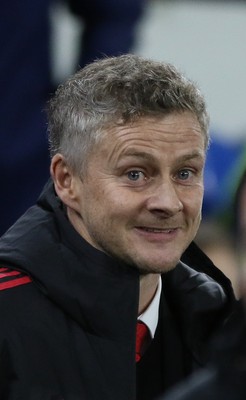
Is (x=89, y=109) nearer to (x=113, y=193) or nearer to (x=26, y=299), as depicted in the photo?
(x=113, y=193)

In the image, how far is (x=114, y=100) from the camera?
2.48m

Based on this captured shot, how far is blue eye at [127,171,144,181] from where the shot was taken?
8.16 feet

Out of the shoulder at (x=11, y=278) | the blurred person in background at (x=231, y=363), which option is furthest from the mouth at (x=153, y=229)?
the blurred person in background at (x=231, y=363)

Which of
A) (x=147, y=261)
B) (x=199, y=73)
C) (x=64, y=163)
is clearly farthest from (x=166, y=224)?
(x=199, y=73)

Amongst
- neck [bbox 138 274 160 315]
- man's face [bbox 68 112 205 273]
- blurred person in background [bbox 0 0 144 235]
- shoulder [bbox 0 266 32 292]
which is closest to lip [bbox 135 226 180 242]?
man's face [bbox 68 112 205 273]

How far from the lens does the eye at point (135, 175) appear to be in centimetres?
249

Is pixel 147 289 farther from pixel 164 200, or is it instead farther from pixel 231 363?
pixel 231 363

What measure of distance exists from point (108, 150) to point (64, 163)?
123 mm

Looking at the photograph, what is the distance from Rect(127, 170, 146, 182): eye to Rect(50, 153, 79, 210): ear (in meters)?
0.12

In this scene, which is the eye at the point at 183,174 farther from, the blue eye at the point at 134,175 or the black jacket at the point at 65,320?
the black jacket at the point at 65,320

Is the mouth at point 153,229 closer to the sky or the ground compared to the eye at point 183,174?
closer to the ground

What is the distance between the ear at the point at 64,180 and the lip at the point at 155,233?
152 millimetres

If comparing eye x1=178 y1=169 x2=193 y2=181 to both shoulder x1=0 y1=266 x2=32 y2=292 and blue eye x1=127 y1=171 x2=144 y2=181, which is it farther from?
shoulder x1=0 y1=266 x2=32 y2=292

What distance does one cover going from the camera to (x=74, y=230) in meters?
Result: 2.53
